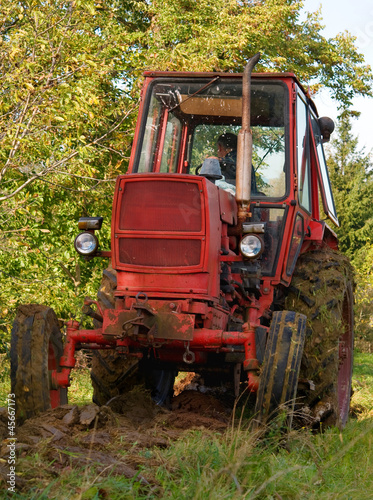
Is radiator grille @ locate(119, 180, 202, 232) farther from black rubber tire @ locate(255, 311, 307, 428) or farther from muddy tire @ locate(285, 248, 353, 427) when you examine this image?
muddy tire @ locate(285, 248, 353, 427)

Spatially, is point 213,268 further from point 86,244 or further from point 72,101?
point 72,101

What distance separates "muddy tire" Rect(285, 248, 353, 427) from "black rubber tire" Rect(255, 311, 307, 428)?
0.48m

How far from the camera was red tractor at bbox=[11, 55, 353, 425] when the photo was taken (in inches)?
180

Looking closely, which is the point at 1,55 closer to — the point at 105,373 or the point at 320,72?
the point at 105,373

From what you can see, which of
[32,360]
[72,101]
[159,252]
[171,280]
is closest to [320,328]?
[171,280]

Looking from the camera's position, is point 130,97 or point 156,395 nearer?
point 156,395

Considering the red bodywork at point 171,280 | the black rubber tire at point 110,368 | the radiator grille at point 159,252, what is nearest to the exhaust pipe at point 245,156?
the red bodywork at point 171,280

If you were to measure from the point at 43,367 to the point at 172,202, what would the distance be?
1374 mm

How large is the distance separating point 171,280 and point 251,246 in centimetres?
58

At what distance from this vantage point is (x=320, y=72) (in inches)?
766

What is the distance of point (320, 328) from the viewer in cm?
543

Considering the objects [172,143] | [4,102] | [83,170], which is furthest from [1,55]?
[172,143]

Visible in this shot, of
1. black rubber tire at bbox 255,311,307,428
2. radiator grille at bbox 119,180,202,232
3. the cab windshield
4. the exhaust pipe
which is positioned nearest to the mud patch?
black rubber tire at bbox 255,311,307,428

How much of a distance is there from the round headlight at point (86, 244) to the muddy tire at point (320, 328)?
1646mm
